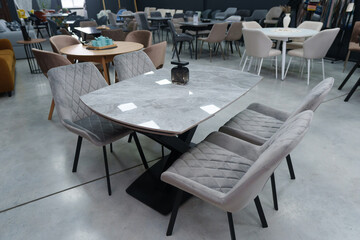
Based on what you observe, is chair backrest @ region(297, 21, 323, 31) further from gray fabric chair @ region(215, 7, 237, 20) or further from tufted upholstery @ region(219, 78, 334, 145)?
gray fabric chair @ region(215, 7, 237, 20)

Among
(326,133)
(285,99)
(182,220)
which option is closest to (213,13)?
(285,99)

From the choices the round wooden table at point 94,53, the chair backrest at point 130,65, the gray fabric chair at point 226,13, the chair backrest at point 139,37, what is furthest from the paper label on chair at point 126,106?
the gray fabric chair at point 226,13

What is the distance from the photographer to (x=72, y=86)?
2.00 meters

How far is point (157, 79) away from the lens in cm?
203

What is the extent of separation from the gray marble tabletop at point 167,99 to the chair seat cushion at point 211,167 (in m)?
0.26

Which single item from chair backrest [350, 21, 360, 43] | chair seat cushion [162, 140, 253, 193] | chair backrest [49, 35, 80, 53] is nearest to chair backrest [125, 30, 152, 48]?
chair backrest [49, 35, 80, 53]

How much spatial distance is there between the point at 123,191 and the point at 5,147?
1527mm

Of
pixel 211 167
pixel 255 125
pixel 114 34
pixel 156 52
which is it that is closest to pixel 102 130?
pixel 211 167

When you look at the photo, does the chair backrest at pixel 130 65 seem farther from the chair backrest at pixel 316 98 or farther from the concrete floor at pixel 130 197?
the chair backrest at pixel 316 98

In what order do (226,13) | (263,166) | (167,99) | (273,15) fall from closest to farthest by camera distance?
(263,166), (167,99), (273,15), (226,13)

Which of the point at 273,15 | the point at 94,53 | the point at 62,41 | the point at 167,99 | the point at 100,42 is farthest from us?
the point at 273,15

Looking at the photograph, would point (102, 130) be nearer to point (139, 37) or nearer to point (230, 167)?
point (230, 167)

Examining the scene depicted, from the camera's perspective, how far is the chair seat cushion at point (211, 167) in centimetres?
128

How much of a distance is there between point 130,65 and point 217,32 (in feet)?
12.1
